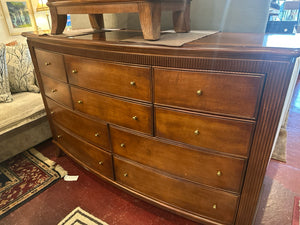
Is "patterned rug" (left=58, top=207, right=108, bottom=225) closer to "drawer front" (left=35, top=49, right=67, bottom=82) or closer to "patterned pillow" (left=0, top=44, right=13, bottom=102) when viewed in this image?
"drawer front" (left=35, top=49, right=67, bottom=82)

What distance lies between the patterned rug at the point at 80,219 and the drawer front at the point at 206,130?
770mm

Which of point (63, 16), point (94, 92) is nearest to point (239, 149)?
point (94, 92)

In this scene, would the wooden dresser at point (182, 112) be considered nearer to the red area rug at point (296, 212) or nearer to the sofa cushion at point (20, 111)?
the red area rug at point (296, 212)

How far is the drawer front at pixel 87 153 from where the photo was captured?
1318 mm

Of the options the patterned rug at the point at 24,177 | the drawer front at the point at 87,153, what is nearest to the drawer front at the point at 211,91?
the drawer front at the point at 87,153

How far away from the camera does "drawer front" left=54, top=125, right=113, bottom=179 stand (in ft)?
4.33

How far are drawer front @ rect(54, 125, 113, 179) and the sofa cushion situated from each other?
33 centimetres

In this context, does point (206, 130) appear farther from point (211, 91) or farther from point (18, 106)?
point (18, 106)

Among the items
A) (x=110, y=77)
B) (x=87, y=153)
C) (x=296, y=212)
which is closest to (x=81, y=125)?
(x=87, y=153)

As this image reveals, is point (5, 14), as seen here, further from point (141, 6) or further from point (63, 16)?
point (141, 6)

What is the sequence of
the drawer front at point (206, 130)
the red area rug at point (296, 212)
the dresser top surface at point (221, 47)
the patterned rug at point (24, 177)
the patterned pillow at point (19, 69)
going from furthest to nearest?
the patterned pillow at point (19, 69), the patterned rug at point (24, 177), the red area rug at point (296, 212), the drawer front at point (206, 130), the dresser top surface at point (221, 47)

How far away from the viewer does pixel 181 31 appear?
1.13m

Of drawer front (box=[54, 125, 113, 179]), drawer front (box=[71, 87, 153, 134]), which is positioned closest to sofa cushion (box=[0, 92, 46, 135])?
drawer front (box=[54, 125, 113, 179])

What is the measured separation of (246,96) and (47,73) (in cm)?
131
